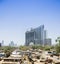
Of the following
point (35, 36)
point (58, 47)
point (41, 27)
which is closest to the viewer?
point (58, 47)

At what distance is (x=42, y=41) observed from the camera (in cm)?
11075

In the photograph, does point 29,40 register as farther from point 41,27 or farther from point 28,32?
point 41,27

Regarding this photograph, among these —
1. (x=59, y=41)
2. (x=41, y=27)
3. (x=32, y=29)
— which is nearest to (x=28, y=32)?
(x=32, y=29)

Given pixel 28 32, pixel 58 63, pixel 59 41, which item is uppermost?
pixel 28 32

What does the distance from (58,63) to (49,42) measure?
100043 millimetres

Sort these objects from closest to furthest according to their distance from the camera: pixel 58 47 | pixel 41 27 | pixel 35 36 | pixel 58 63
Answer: pixel 58 63, pixel 58 47, pixel 35 36, pixel 41 27

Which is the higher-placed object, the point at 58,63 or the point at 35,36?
the point at 35,36

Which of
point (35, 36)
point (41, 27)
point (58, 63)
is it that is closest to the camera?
point (58, 63)

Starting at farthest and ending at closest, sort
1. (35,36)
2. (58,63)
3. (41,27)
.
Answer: (41,27) → (35,36) → (58,63)

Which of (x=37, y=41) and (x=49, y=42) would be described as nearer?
(x=37, y=41)

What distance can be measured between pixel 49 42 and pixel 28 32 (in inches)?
731

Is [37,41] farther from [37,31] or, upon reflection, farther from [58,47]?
[58,47]

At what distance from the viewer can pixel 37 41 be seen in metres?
107

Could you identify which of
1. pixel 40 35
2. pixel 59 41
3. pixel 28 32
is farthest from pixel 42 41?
pixel 59 41
